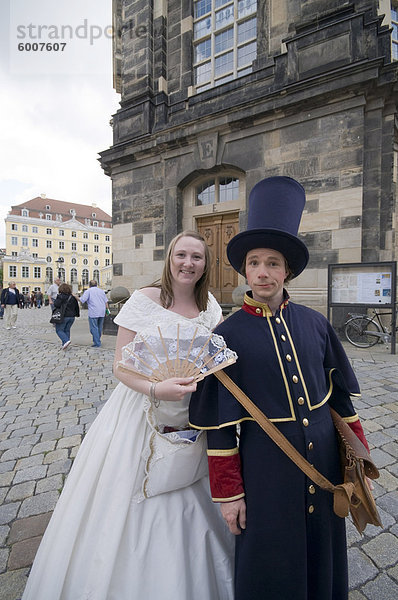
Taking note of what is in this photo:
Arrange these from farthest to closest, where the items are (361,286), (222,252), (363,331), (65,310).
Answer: (222,252) < (65,310) < (363,331) < (361,286)

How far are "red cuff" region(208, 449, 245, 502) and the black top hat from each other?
0.85 meters

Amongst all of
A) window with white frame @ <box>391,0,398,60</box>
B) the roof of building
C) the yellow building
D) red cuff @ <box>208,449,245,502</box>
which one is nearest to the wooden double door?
window with white frame @ <box>391,0,398,60</box>

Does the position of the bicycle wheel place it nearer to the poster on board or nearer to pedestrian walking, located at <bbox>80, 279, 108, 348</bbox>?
the poster on board

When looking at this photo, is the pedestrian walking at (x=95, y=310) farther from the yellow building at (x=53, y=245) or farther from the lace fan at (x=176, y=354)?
the yellow building at (x=53, y=245)

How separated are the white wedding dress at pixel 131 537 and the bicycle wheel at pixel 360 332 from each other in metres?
6.27

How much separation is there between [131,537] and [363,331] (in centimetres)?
662

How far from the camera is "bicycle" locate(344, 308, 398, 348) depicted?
6664 mm

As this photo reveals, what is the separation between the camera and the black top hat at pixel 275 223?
50.8 inches

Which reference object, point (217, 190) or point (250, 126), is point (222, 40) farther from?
point (217, 190)

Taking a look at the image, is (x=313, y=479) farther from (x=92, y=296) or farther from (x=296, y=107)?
(x=296, y=107)

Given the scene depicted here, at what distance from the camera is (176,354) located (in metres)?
1.27

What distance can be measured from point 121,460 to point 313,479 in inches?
33.7

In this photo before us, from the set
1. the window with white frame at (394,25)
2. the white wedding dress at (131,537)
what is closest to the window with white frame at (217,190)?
the window with white frame at (394,25)

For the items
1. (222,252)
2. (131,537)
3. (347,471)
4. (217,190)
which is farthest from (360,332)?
(131,537)
